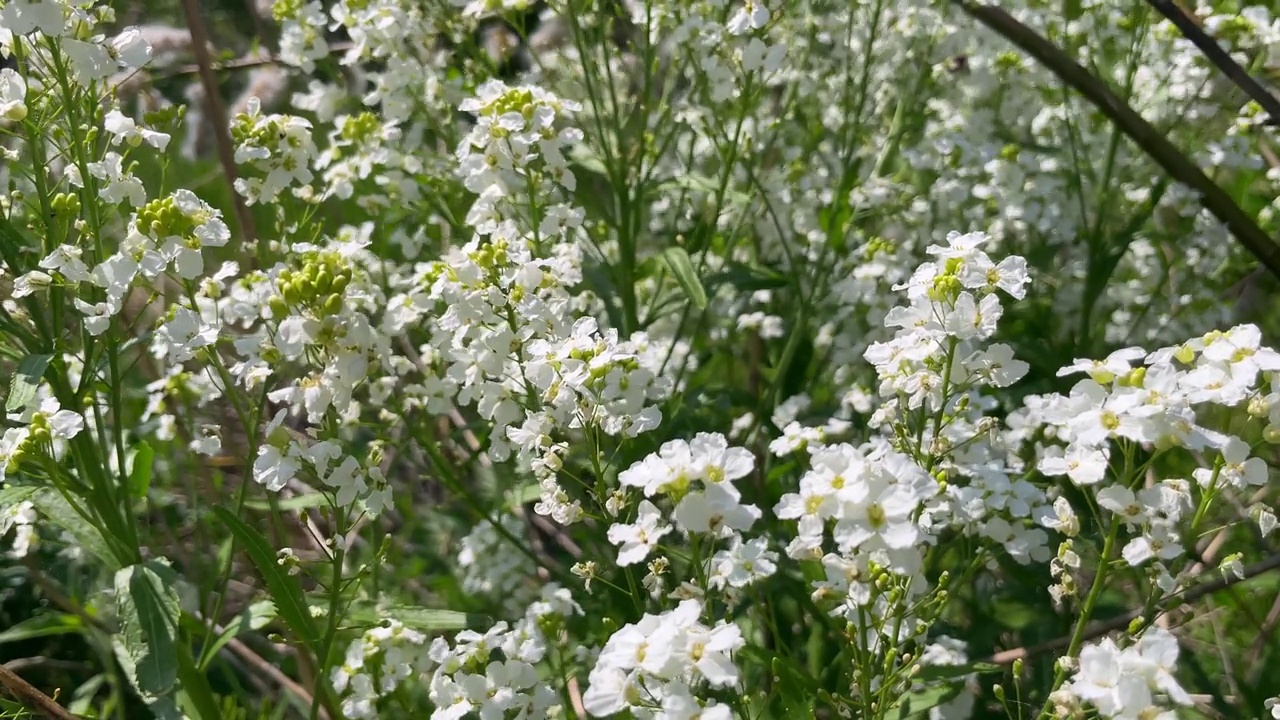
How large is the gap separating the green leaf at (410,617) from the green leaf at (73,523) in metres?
0.38

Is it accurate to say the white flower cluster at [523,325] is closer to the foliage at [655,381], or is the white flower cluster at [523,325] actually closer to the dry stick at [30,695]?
the foliage at [655,381]

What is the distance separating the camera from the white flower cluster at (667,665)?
4.19 ft

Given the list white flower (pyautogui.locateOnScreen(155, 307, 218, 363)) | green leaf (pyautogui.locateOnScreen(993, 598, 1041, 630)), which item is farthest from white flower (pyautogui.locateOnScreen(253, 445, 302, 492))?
green leaf (pyautogui.locateOnScreen(993, 598, 1041, 630))

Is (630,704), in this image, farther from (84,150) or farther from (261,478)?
(84,150)

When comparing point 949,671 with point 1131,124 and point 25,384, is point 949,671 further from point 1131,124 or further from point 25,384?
point 25,384

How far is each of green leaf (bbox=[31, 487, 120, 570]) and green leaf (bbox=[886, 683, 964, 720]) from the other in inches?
56.0

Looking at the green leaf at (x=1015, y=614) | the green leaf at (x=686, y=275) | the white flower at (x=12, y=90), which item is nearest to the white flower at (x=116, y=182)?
the white flower at (x=12, y=90)

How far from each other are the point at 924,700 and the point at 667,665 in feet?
2.51

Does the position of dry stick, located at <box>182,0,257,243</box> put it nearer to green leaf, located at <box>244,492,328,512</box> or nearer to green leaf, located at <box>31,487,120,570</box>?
green leaf, located at <box>244,492,328,512</box>

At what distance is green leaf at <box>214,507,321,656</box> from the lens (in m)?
1.76

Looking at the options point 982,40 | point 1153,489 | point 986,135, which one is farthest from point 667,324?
point 1153,489

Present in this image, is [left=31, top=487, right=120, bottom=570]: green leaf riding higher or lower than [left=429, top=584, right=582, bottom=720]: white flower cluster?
higher

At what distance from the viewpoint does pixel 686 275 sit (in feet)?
7.68

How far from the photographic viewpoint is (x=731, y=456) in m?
1.44
